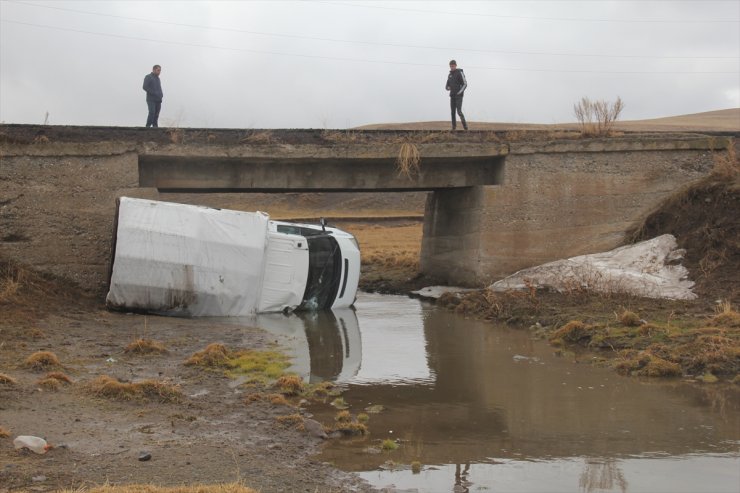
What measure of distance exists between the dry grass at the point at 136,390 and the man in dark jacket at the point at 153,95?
12455 mm

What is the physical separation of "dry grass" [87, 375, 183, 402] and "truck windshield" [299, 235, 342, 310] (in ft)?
28.6

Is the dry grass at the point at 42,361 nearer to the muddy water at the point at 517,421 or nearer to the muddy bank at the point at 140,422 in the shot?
the muddy bank at the point at 140,422

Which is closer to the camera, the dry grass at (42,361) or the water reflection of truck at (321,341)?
the dry grass at (42,361)

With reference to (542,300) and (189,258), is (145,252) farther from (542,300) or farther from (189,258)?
(542,300)

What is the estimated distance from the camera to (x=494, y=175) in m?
23.7

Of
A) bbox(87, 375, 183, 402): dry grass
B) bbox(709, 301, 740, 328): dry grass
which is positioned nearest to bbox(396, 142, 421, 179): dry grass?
bbox(709, 301, 740, 328): dry grass

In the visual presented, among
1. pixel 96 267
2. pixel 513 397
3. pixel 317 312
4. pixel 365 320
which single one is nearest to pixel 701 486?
pixel 513 397

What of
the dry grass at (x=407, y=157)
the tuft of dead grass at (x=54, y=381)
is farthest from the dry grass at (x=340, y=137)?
the tuft of dead grass at (x=54, y=381)

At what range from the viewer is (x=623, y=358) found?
44.5 ft

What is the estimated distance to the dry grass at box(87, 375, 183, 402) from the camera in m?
10.1

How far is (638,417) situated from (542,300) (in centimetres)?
945

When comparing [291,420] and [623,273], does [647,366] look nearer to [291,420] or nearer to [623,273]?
[291,420]

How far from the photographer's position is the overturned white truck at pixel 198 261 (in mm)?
17188

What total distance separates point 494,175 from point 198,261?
9359 millimetres
